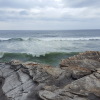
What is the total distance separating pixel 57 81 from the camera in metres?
9.18

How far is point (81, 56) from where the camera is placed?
10.6 meters

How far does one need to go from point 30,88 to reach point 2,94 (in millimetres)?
1490

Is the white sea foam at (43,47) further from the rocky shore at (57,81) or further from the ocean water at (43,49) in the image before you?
the rocky shore at (57,81)

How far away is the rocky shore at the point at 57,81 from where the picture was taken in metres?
7.84

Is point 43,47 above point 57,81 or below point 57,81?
below

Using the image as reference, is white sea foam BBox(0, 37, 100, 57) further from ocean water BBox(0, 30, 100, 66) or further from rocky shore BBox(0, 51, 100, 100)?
rocky shore BBox(0, 51, 100, 100)

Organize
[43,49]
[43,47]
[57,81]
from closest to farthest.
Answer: [57,81] → [43,49] → [43,47]

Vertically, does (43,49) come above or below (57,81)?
below

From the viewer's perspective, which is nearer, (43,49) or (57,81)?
(57,81)

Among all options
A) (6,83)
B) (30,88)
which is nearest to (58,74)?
(30,88)

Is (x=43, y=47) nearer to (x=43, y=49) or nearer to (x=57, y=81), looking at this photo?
(x=43, y=49)

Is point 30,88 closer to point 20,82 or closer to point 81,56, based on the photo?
point 20,82

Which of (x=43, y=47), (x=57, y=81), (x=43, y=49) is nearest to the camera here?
(x=57, y=81)

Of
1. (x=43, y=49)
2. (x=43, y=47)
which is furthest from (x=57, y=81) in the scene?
(x=43, y=47)
